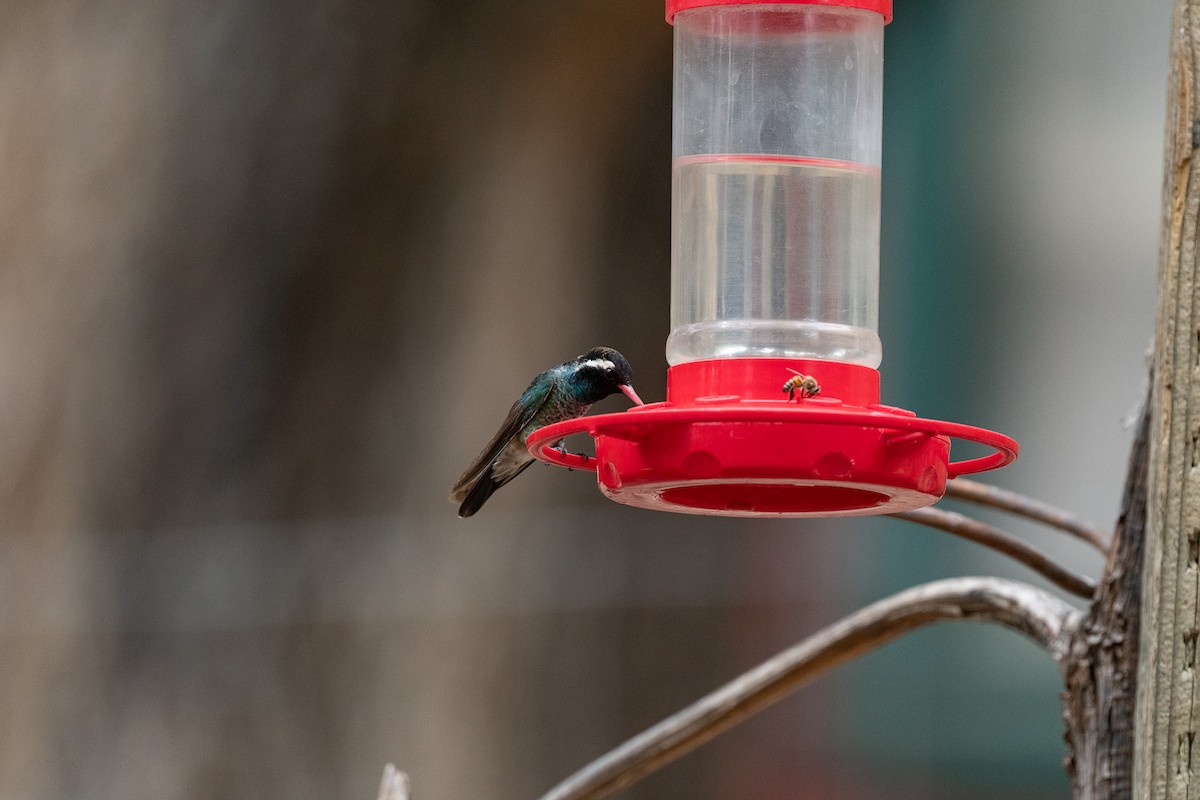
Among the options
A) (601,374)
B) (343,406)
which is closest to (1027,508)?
(601,374)

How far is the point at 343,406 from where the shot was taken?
229 inches

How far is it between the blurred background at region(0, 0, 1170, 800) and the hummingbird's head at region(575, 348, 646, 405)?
2492 mm

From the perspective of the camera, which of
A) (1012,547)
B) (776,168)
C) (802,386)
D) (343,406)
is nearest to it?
(802,386)

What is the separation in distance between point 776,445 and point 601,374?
115 cm

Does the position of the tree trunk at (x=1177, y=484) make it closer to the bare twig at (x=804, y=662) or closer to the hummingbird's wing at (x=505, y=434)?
the bare twig at (x=804, y=662)

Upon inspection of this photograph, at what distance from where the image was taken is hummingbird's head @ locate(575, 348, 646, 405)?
9.17 feet

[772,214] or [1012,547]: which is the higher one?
[772,214]

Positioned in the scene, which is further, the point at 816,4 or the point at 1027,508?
the point at 1027,508

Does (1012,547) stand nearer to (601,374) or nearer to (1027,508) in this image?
(1027,508)

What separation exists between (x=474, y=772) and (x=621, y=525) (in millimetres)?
1056

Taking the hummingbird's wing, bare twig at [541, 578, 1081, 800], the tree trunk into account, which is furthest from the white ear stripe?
the tree trunk

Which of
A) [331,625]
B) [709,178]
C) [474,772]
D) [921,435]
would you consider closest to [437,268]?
[331,625]

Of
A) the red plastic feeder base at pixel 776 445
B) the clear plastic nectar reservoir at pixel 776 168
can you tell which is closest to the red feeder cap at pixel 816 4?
the clear plastic nectar reservoir at pixel 776 168

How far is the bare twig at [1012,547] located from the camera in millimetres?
2111
